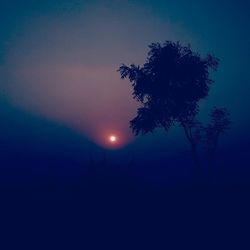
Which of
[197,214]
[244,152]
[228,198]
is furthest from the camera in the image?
[244,152]

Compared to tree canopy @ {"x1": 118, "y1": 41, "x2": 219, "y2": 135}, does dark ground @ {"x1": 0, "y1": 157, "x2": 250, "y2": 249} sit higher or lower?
lower

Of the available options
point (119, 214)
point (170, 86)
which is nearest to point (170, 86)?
point (170, 86)

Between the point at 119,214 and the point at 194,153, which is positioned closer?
the point at 119,214

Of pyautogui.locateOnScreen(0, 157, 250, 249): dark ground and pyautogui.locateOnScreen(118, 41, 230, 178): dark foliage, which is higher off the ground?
pyautogui.locateOnScreen(118, 41, 230, 178): dark foliage

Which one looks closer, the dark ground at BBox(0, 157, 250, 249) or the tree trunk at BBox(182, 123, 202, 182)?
the dark ground at BBox(0, 157, 250, 249)

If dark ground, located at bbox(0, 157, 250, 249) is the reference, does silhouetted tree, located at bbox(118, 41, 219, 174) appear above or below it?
above

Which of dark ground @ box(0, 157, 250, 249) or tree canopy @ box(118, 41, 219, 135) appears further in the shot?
tree canopy @ box(118, 41, 219, 135)

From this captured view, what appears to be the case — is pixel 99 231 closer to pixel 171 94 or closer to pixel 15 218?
pixel 15 218

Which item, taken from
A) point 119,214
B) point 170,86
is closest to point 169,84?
point 170,86

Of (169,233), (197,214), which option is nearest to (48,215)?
(169,233)

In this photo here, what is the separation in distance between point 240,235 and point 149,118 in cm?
1428

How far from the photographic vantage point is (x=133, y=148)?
67.8 meters

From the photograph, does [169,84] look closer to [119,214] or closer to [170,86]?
[170,86]

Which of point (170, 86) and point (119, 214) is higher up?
point (170, 86)
